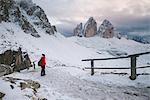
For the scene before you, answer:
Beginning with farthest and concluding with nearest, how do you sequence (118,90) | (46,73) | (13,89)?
(46,73)
(118,90)
(13,89)

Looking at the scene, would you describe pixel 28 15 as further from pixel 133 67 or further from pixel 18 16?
pixel 133 67

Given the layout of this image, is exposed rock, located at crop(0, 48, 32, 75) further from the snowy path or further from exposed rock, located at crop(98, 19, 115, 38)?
exposed rock, located at crop(98, 19, 115, 38)

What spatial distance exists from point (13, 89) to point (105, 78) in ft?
23.0

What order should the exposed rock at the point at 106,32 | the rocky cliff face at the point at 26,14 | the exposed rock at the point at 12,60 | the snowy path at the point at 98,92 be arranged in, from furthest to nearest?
1. the exposed rock at the point at 106,32
2. the rocky cliff face at the point at 26,14
3. the exposed rock at the point at 12,60
4. the snowy path at the point at 98,92

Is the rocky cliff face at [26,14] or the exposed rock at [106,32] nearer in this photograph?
the rocky cliff face at [26,14]

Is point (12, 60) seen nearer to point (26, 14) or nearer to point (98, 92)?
point (98, 92)

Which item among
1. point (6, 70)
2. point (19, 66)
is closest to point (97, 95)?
point (6, 70)

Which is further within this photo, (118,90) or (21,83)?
(118,90)

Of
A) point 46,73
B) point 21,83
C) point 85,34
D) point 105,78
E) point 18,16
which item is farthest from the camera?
point 85,34

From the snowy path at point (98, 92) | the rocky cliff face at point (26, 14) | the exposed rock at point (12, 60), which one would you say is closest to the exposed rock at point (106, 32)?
the rocky cliff face at point (26, 14)

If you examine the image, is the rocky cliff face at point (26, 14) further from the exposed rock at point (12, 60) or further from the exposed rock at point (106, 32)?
the exposed rock at point (106, 32)

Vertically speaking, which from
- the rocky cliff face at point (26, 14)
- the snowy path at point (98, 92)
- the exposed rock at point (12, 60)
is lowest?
the snowy path at point (98, 92)

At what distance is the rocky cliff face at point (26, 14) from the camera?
174 feet

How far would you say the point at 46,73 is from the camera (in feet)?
68.7
